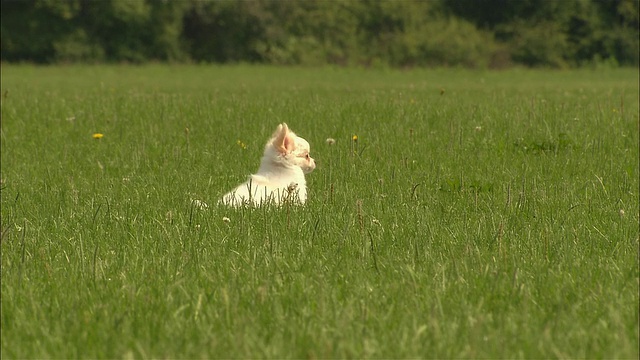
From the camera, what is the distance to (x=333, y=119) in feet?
36.5

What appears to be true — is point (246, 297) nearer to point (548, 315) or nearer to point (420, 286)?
point (420, 286)

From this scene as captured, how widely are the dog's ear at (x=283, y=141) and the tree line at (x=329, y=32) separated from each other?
36681 millimetres

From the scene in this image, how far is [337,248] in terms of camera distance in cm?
481

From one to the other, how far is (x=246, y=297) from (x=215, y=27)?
49108 millimetres

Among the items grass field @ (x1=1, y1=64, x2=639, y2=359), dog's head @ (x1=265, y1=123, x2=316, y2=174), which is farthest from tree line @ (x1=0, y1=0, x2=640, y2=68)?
dog's head @ (x1=265, y1=123, x2=316, y2=174)

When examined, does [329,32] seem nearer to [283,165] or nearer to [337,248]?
[283,165]

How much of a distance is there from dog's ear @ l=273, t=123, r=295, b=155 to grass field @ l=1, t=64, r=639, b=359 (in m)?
0.47

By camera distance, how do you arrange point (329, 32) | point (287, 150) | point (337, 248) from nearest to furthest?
point (337, 248), point (287, 150), point (329, 32)

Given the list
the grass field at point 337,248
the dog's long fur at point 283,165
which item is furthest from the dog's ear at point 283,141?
the grass field at point 337,248

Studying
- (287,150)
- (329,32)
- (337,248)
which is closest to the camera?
(337,248)

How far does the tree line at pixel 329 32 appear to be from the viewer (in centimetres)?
4491

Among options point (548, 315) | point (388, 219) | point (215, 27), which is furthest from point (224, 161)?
point (215, 27)

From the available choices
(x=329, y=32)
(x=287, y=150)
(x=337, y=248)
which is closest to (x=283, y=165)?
(x=287, y=150)

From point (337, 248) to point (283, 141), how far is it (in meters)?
2.37
